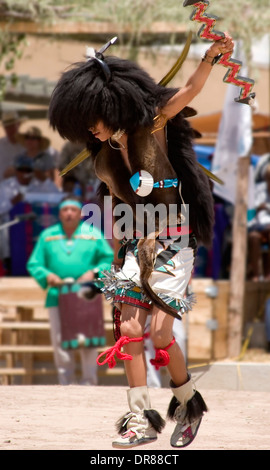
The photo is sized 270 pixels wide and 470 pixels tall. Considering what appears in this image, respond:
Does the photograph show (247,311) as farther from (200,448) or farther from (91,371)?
(200,448)

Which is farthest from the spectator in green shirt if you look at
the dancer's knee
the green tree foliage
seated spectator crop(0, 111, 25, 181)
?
the dancer's knee

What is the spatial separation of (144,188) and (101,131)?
1.16 ft

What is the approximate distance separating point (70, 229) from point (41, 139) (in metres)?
2.11

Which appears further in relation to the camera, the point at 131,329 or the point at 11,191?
the point at 11,191

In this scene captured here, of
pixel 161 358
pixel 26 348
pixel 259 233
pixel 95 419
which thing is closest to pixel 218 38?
pixel 161 358

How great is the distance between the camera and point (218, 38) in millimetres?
3963

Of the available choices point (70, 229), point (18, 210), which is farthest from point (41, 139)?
point (70, 229)

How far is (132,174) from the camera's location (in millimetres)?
4145

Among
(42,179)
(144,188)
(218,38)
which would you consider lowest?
(144,188)

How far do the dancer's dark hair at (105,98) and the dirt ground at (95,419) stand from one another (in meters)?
1.60

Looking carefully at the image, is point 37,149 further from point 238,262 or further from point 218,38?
point 218,38

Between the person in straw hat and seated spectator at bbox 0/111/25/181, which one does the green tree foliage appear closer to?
the person in straw hat

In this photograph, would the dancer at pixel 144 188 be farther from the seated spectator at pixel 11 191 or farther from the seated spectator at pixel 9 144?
the seated spectator at pixel 9 144

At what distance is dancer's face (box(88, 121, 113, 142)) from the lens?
160 inches
